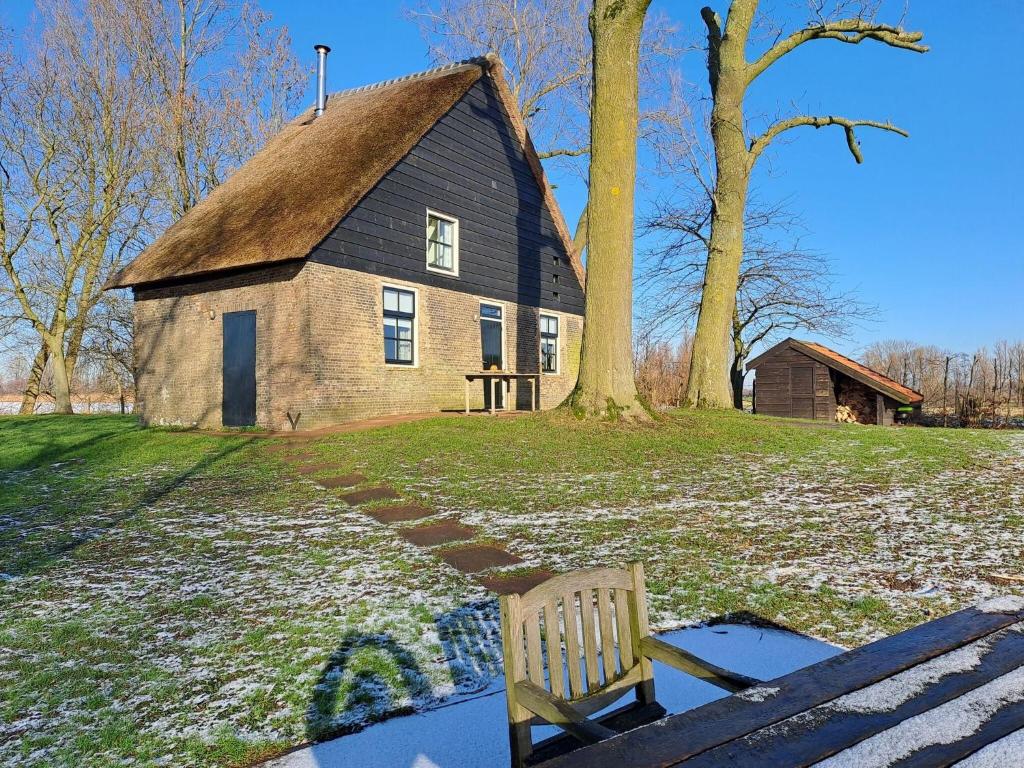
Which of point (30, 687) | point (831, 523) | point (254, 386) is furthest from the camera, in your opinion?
point (254, 386)

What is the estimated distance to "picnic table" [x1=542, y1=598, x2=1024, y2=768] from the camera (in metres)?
1.43

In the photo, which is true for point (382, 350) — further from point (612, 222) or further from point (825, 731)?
point (825, 731)

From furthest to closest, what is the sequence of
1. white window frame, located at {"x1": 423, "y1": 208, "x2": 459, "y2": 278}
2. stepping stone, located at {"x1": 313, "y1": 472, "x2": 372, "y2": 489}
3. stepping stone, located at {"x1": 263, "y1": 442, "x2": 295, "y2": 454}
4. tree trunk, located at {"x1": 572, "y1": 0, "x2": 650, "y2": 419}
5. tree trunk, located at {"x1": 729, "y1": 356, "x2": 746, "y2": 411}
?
tree trunk, located at {"x1": 729, "y1": 356, "x2": 746, "y2": 411} → white window frame, located at {"x1": 423, "y1": 208, "x2": 459, "y2": 278} → tree trunk, located at {"x1": 572, "y1": 0, "x2": 650, "y2": 419} → stepping stone, located at {"x1": 263, "y1": 442, "x2": 295, "y2": 454} → stepping stone, located at {"x1": 313, "y1": 472, "x2": 372, "y2": 489}

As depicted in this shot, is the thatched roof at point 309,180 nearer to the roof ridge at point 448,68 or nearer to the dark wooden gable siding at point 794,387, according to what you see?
the roof ridge at point 448,68

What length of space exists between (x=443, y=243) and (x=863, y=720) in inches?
591

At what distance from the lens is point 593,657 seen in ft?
7.34

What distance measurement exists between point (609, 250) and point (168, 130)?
70.7 feet

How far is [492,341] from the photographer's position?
16.9m

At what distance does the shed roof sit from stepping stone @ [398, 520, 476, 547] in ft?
63.3

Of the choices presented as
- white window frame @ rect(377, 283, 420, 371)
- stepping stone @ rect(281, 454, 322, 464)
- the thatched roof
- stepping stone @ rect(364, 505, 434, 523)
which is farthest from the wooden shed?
stepping stone @ rect(364, 505, 434, 523)

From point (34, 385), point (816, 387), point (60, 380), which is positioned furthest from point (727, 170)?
point (34, 385)

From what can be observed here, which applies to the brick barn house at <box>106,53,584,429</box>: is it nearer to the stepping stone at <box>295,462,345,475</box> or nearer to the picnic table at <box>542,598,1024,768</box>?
the stepping stone at <box>295,462,345,475</box>

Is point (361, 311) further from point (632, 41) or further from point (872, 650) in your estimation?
point (872, 650)

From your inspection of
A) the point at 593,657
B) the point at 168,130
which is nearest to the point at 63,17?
the point at 168,130
